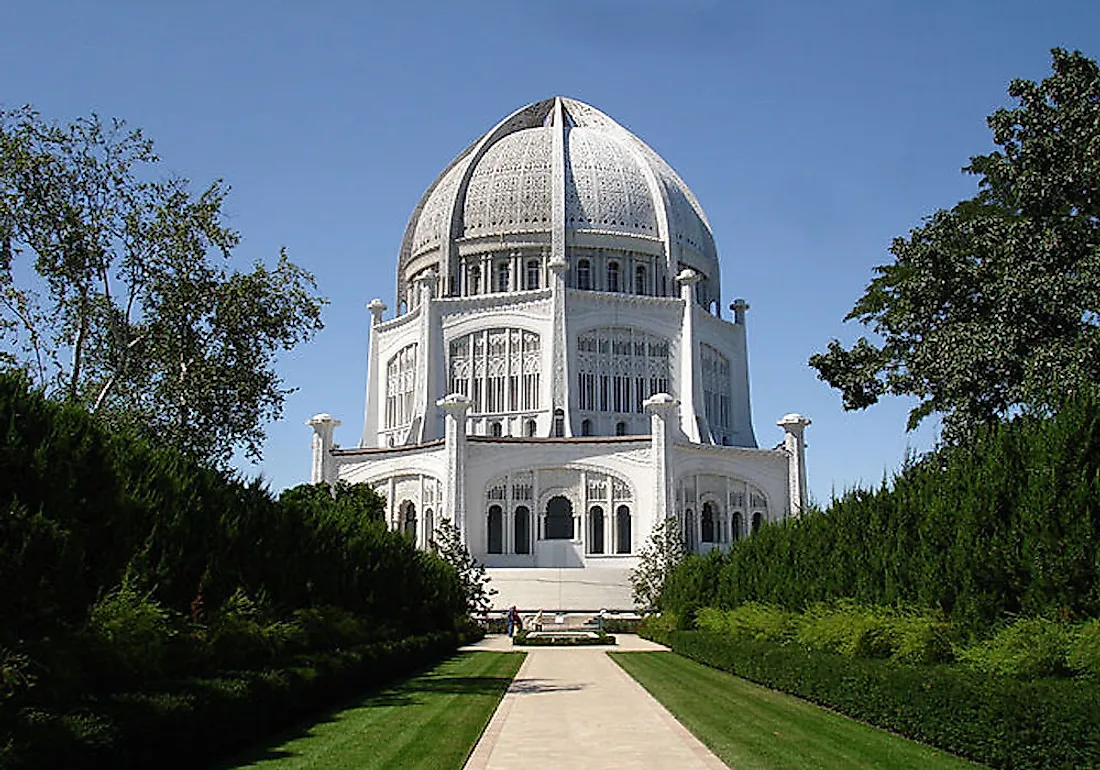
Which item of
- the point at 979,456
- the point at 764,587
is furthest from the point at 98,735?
the point at 764,587

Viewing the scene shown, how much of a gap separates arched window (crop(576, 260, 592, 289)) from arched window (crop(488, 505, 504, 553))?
17.8 m

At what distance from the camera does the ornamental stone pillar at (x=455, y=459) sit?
2348 inches

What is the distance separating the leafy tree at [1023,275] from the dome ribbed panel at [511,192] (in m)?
48.3

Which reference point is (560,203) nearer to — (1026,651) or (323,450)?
(323,450)

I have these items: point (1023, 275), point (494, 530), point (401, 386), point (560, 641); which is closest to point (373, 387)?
point (401, 386)

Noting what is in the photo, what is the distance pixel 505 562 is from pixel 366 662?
40.4m

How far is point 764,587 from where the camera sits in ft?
84.8

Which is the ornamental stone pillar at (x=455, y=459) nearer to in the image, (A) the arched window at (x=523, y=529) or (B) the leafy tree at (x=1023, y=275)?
(A) the arched window at (x=523, y=529)

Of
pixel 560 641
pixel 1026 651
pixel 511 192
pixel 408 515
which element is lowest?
pixel 560 641

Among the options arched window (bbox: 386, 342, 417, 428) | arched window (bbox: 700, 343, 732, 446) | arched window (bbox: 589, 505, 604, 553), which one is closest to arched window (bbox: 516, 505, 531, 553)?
arched window (bbox: 589, 505, 604, 553)

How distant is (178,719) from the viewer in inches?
445

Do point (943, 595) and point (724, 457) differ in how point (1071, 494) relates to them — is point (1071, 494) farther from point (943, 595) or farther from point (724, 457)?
point (724, 457)

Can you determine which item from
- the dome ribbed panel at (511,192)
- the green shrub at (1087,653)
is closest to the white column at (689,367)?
the dome ribbed panel at (511,192)

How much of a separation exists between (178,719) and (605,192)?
65105 mm
